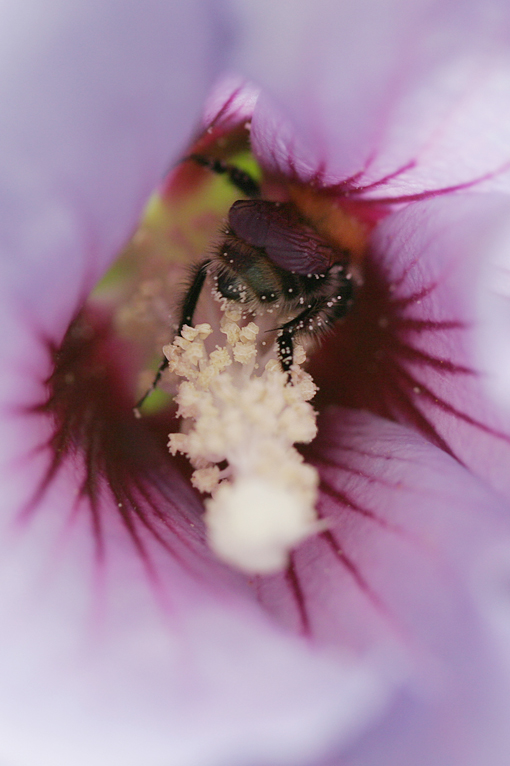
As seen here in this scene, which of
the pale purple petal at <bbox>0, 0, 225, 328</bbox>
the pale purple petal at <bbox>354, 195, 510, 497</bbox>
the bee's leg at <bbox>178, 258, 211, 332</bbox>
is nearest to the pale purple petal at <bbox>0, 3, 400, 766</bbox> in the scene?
the pale purple petal at <bbox>0, 0, 225, 328</bbox>

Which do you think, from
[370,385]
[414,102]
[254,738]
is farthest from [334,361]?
[254,738]

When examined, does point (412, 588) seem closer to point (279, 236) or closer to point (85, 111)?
point (279, 236)

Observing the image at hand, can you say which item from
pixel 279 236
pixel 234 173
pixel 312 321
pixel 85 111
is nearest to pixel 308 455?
pixel 312 321

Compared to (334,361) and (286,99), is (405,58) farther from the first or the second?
(334,361)

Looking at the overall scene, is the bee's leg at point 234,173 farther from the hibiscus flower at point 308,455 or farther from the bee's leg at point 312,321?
the bee's leg at point 312,321

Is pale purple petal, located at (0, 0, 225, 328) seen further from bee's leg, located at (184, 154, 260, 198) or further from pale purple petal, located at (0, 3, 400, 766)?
bee's leg, located at (184, 154, 260, 198)
